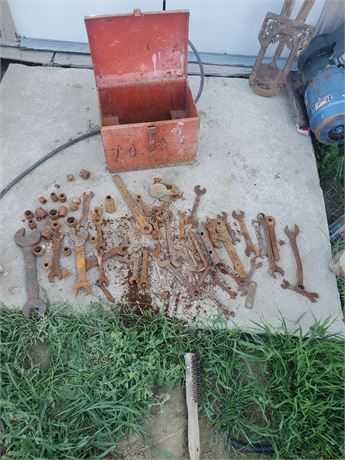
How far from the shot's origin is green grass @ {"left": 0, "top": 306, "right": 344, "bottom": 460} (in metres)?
2.09

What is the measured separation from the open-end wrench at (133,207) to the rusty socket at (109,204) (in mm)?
114

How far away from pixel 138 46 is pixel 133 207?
1.12 m

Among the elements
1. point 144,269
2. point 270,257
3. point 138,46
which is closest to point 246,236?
point 270,257

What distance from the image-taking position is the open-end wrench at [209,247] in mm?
2538

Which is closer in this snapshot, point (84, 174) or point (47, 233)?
point (47, 233)

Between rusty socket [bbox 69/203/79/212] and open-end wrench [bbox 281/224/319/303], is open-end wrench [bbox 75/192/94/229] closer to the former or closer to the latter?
rusty socket [bbox 69/203/79/212]

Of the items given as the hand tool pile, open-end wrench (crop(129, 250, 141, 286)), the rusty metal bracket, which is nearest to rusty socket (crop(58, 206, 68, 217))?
the hand tool pile

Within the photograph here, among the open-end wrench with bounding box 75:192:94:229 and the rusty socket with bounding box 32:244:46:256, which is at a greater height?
the open-end wrench with bounding box 75:192:94:229

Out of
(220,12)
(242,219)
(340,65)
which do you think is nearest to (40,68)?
(220,12)

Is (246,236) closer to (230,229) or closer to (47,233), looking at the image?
(230,229)

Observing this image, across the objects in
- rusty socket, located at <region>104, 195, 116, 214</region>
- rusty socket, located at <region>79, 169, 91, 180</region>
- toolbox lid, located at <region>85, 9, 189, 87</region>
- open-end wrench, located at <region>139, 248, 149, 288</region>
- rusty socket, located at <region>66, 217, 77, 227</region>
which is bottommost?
open-end wrench, located at <region>139, 248, 149, 288</region>

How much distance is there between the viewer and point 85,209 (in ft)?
8.96

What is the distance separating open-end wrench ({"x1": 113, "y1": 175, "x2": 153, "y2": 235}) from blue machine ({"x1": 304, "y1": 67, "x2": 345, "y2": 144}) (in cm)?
152

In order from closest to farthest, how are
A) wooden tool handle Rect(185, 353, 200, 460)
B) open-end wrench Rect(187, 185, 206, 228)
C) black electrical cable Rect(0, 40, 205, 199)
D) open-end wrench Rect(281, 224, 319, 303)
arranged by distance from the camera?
wooden tool handle Rect(185, 353, 200, 460)
open-end wrench Rect(281, 224, 319, 303)
open-end wrench Rect(187, 185, 206, 228)
black electrical cable Rect(0, 40, 205, 199)
